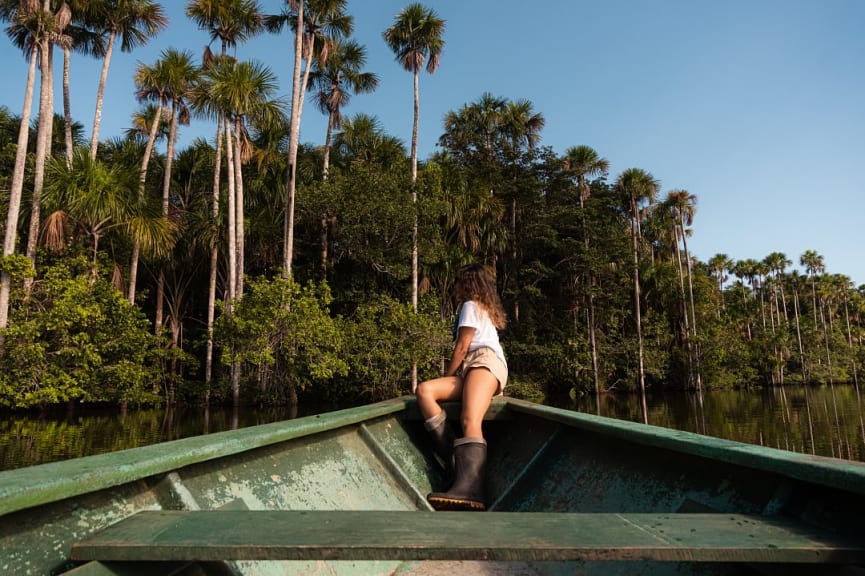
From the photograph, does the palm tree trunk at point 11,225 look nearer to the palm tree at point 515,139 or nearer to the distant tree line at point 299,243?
the distant tree line at point 299,243

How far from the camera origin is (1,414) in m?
15.4

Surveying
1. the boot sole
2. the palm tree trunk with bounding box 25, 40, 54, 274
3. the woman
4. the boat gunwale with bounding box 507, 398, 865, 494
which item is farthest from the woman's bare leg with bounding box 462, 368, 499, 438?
the palm tree trunk with bounding box 25, 40, 54, 274

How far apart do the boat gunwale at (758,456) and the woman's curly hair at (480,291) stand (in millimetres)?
1018

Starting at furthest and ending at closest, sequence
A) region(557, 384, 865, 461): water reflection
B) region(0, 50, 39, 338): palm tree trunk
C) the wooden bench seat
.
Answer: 1. region(0, 50, 39, 338): palm tree trunk
2. region(557, 384, 865, 461): water reflection
3. the wooden bench seat

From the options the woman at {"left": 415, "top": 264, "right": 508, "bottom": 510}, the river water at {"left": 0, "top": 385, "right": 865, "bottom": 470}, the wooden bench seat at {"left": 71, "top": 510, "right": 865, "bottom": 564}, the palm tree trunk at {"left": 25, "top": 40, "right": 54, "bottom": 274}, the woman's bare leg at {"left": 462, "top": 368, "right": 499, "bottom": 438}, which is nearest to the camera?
the wooden bench seat at {"left": 71, "top": 510, "right": 865, "bottom": 564}

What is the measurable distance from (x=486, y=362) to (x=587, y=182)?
86.9ft

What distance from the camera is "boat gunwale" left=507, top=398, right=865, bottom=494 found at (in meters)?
1.01

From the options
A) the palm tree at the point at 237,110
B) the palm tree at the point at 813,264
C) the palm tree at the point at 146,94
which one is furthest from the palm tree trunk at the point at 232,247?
the palm tree at the point at 813,264

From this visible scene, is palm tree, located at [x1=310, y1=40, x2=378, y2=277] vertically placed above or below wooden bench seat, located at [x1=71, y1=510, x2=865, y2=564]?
above

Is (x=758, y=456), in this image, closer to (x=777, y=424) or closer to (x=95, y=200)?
(x=95, y=200)

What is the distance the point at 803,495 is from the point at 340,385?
1840cm

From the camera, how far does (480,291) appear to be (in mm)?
3148

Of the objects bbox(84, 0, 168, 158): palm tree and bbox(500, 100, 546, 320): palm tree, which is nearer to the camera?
bbox(84, 0, 168, 158): palm tree

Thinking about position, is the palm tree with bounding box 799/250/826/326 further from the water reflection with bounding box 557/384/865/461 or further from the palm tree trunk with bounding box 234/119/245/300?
the palm tree trunk with bounding box 234/119/245/300
